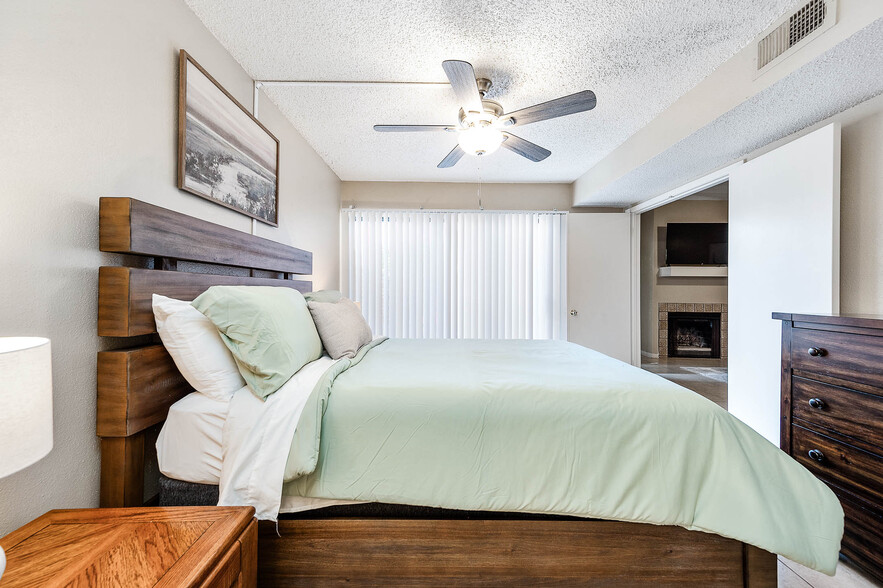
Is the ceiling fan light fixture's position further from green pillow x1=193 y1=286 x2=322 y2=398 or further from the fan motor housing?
green pillow x1=193 y1=286 x2=322 y2=398

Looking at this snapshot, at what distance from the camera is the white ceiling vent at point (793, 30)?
1.55 m

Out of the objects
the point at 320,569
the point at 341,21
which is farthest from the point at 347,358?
the point at 341,21

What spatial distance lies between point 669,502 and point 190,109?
2470 mm

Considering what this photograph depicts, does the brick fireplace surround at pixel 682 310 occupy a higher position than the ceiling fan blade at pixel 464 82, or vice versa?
the ceiling fan blade at pixel 464 82

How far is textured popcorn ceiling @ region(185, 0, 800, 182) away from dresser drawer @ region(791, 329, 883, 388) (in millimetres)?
1477

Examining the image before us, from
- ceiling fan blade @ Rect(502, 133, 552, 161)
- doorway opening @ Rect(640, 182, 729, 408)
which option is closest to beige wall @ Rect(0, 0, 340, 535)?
ceiling fan blade @ Rect(502, 133, 552, 161)

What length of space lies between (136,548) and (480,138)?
7.31ft

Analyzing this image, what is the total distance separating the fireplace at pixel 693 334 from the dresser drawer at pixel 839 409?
437 centimetres

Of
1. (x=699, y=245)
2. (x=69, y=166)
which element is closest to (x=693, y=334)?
(x=699, y=245)

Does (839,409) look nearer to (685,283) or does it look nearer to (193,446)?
(193,446)

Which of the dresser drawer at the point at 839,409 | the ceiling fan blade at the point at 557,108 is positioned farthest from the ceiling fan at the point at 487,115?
the dresser drawer at the point at 839,409

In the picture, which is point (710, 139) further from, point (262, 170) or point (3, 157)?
point (3, 157)

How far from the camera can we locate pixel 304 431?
1253mm

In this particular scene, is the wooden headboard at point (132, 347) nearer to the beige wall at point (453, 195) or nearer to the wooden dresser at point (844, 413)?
the wooden dresser at point (844, 413)
